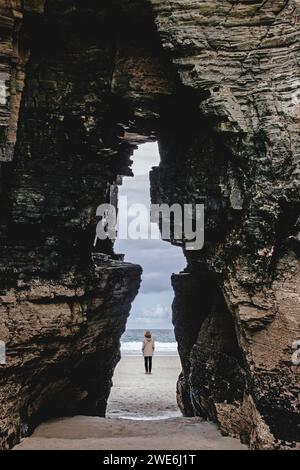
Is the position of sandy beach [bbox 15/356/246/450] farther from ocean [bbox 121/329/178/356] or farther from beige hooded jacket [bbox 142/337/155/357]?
ocean [bbox 121/329/178/356]

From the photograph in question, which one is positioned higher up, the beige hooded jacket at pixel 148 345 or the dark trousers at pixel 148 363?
the beige hooded jacket at pixel 148 345

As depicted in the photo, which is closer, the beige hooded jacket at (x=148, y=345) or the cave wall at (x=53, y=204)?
the cave wall at (x=53, y=204)

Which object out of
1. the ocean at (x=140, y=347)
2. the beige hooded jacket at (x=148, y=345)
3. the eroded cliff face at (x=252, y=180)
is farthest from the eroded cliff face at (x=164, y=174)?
the ocean at (x=140, y=347)

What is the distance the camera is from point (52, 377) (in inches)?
495

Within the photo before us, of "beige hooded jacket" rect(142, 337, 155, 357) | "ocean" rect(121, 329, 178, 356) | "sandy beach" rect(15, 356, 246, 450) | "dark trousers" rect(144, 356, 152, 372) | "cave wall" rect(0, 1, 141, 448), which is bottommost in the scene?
"ocean" rect(121, 329, 178, 356)

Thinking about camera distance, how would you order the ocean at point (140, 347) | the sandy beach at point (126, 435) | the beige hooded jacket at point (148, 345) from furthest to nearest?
1. the ocean at point (140, 347)
2. the beige hooded jacket at point (148, 345)
3. the sandy beach at point (126, 435)

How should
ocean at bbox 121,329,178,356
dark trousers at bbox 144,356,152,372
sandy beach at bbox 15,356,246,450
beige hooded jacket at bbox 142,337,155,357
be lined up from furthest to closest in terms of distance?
1. ocean at bbox 121,329,178,356
2. dark trousers at bbox 144,356,152,372
3. beige hooded jacket at bbox 142,337,155,357
4. sandy beach at bbox 15,356,246,450

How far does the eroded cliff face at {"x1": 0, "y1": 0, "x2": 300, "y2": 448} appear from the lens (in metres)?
10.4

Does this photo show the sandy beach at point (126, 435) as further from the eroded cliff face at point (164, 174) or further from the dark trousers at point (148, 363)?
the dark trousers at point (148, 363)

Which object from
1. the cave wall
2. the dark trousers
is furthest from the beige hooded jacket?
the cave wall

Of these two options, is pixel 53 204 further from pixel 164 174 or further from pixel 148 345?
pixel 148 345

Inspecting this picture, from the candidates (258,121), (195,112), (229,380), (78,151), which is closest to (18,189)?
(78,151)

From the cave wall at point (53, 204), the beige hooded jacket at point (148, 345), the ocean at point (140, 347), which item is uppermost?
the cave wall at point (53, 204)

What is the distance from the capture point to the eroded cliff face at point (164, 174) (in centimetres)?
1042
